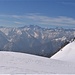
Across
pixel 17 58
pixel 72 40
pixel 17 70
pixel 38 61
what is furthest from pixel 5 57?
pixel 72 40

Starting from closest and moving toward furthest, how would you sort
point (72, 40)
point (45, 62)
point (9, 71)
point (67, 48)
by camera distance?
1. point (9, 71)
2. point (45, 62)
3. point (67, 48)
4. point (72, 40)

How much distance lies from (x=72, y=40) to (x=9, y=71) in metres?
44.9

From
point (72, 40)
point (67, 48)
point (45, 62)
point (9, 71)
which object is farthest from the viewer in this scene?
point (72, 40)

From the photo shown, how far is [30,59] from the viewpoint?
23.3m

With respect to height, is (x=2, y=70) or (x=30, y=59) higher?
(x=2, y=70)

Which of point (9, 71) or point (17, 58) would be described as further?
point (17, 58)

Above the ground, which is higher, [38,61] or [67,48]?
[38,61]

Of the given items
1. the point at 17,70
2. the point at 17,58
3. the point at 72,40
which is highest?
the point at 17,70

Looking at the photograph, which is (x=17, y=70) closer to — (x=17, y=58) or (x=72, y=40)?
(x=17, y=58)

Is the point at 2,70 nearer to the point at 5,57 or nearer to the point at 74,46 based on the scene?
the point at 5,57

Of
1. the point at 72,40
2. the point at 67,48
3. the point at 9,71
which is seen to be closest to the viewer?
the point at 9,71

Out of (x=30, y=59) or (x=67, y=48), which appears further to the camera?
(x=67, y=48)

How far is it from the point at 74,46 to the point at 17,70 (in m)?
37.3

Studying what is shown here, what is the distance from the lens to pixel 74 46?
53.4 meters
